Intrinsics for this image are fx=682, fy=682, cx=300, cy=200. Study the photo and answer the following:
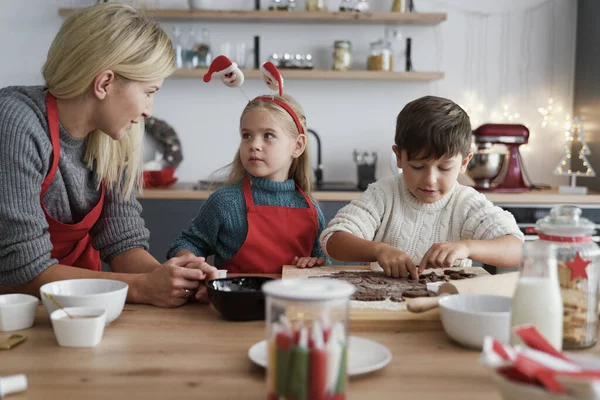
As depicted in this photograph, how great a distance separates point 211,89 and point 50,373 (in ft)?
10.3

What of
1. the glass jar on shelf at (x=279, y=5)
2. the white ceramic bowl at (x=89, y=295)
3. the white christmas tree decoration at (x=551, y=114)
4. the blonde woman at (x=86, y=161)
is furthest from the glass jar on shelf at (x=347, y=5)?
the white ceramic bowl at (x=89, y=295)

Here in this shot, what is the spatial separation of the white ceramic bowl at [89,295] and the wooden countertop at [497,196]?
2046 millimetres

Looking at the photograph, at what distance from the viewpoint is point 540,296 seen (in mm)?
914

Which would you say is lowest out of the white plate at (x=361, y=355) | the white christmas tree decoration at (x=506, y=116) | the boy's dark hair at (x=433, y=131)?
the white plate at (x=361, y=355)

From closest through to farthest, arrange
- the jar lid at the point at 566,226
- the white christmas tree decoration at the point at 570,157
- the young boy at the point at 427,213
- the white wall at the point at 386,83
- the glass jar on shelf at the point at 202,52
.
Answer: the jar lid at the point at 566,226 → the young boy at the point at 427,213 → the white christmas tree decoration at the point at 570,157 → the glass jar on shelf at the point at 202,52 → the white wall at the point at 386,83

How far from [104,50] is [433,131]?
31.7 inches

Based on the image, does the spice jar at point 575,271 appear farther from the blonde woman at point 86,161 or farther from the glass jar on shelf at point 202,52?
the glass jar on shelf at point 202,52

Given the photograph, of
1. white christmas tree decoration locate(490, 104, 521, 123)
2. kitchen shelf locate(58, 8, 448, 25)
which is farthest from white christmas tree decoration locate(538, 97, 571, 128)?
kitchen shelf locate(58, 8, 448, 25)

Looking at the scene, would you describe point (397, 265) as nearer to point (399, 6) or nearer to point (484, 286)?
point (484, 286)

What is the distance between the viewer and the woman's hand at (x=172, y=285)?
1332 mm

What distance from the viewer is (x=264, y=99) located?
6.72 feet

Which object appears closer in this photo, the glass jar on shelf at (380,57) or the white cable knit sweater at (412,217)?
the white cable knit sweater at (412,217)

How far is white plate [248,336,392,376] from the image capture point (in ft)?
3.08

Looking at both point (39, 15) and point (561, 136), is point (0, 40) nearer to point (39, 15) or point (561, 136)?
point (39, 15)
